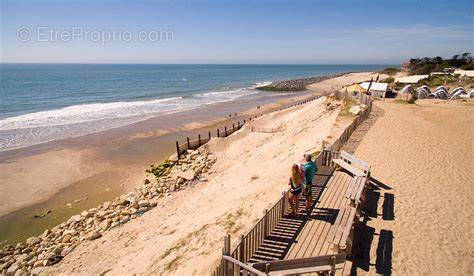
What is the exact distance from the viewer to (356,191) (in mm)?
9086

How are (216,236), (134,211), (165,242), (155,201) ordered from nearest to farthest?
1. (216,236)
2. (165,242)
3. (134,211)
4. (155,201)

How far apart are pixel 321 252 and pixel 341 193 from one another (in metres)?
3.43

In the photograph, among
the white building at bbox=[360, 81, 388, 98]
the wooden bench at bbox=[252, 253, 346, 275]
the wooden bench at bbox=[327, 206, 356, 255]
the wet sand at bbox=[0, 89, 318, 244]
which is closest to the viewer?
the wooden bench at bbox=[252, 253, 346, 275]

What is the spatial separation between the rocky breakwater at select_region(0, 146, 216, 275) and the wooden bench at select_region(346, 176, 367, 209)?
29.6 feet

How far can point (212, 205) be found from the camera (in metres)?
12.2

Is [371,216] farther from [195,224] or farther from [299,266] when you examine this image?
[195,224]

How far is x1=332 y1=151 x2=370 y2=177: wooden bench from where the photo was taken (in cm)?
1093

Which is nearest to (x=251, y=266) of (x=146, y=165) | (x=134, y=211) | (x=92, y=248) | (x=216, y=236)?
(x=216, y=236)

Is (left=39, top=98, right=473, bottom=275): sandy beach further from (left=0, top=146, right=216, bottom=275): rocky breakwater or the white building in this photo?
the white building

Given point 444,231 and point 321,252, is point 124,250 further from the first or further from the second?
point 444,231

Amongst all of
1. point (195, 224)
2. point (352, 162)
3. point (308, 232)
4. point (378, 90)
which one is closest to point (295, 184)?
point (308, 232)

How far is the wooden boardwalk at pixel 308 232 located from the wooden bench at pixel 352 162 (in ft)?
2.30

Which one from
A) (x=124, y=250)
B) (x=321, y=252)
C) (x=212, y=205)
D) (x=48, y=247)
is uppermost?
(x=321, y=252)

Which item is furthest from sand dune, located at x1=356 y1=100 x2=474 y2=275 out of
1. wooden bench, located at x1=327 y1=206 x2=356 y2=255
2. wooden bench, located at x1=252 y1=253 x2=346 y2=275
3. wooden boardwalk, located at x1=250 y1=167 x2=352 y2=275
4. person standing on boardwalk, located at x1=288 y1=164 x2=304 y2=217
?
person standing on boardwalk, located at x1=288 y1=164 x2=304 y2=217
